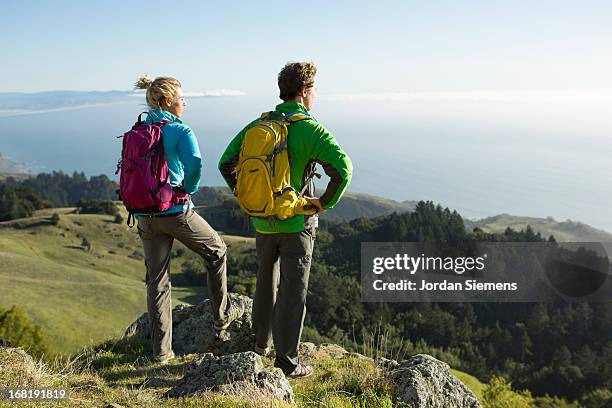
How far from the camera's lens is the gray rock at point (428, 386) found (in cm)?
436

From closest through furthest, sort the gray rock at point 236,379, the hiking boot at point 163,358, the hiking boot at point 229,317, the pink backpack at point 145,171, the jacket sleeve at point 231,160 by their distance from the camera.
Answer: the gray rock at point 236,379 < the pink backpack at point 145,171 < the jacket sleeve at point 231,160 < the hiking boot at point 163,358 < the hiking boot at point 229,317

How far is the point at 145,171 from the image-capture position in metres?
4.74

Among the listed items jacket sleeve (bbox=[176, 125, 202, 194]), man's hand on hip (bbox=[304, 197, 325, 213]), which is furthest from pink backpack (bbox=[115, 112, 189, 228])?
man's hand on hip (bbox=[304, 197, 325, 213])

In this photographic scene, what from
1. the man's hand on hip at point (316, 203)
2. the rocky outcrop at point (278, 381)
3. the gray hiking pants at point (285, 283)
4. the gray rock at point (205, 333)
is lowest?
the gray rock at point (205, 333)

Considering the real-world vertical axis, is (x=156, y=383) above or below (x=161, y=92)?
below

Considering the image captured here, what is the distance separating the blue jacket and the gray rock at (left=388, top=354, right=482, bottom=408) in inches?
110

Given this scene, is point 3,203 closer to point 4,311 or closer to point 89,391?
point 4,311

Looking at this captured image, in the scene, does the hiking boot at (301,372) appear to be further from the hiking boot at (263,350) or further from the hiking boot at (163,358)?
the hiking boot at (163,358)

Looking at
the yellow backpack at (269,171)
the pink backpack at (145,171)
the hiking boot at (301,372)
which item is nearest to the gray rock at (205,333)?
the hiking boot at (301,372)

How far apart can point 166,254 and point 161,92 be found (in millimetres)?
1760

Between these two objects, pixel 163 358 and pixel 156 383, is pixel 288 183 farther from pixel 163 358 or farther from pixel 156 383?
pixel 163 358

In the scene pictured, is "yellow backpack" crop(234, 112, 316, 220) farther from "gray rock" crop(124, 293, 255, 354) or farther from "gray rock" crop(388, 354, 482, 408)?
"gray rock" crop(124, 293, 255, 354)

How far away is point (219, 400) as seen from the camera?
373 cm

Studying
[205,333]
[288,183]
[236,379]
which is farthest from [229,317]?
[288,183]
